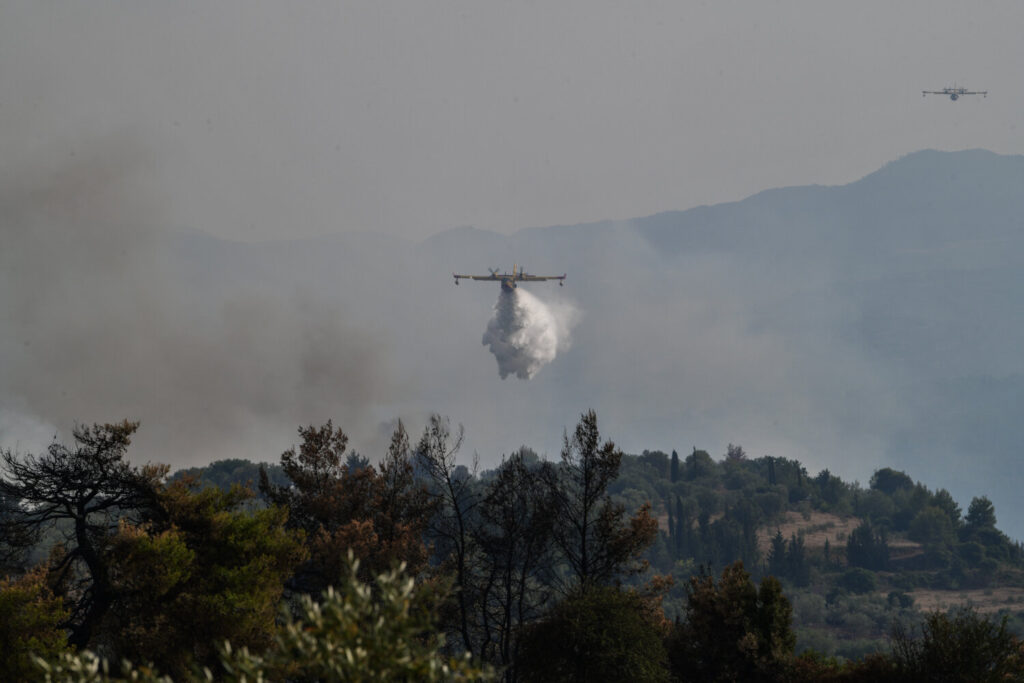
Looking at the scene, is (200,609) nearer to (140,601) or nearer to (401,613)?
(140,601)

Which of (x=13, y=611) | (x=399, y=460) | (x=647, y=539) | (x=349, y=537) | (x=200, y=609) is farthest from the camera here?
(x=399, y=460)

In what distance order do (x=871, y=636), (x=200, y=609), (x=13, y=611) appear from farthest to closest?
(x=871, y=636) < (x=200, y=609) < (x=13, y=611)

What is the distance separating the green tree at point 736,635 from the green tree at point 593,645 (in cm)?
515

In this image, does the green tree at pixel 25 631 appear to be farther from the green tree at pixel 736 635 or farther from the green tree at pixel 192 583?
the green tree at pixel 736 635

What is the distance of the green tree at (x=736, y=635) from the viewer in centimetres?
4106

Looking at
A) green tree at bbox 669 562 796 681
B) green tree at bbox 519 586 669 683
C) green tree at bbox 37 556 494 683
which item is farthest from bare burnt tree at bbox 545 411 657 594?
green tree at bbox 37 556 494 683

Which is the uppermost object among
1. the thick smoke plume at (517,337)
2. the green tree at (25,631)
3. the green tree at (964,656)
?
the thick smoke plume at (517,337)

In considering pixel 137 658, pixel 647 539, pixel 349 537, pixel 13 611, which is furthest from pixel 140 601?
pixel 647 539

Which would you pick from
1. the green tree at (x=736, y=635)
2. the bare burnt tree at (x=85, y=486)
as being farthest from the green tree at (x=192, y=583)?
the green tree at (x=736, y=635)

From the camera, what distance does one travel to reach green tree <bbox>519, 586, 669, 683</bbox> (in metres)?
36.5

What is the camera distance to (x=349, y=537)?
41500 mm

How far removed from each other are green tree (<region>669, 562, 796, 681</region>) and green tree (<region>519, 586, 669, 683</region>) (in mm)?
5149

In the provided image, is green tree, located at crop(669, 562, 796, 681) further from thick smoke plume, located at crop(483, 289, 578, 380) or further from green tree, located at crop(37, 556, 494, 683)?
thick smoke plume, located at crop(483, 289, 578, 380)

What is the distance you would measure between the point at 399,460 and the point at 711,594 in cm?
1842
